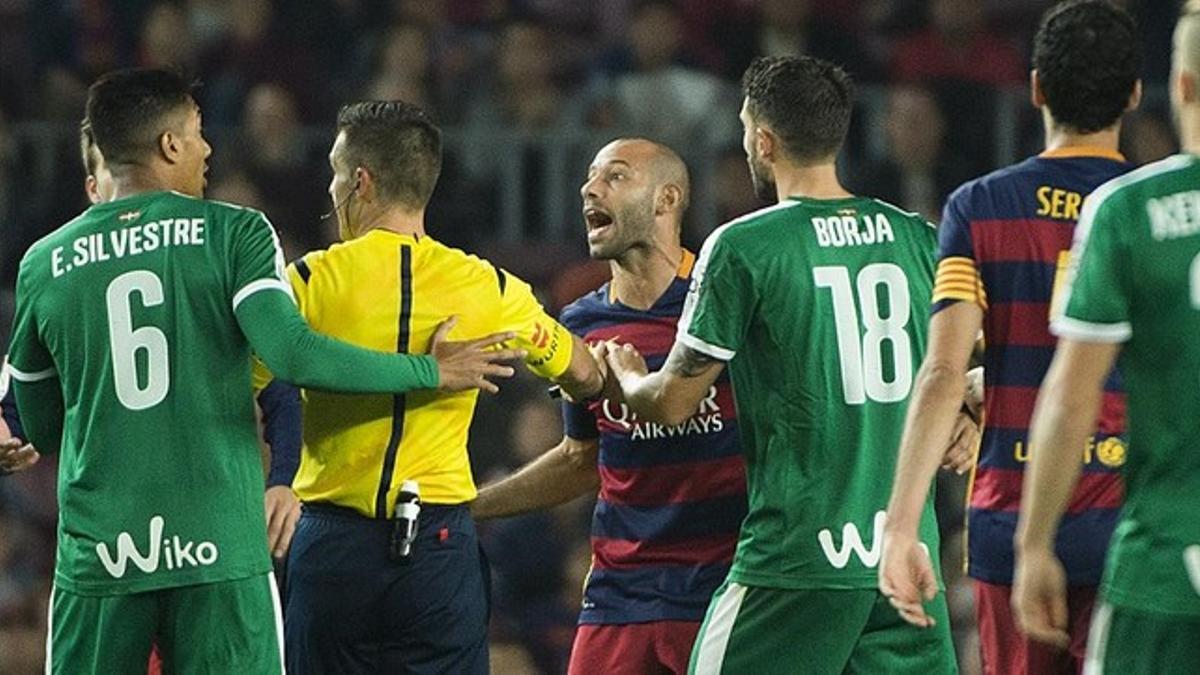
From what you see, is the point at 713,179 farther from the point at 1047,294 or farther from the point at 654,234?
the point at 1047,294

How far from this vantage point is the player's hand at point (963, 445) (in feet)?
19.4

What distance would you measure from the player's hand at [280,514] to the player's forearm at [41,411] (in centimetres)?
54

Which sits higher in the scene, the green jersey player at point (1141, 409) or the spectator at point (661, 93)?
the spectator at point (661, 93)

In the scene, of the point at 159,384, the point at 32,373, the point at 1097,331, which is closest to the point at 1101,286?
the point at 1097,331

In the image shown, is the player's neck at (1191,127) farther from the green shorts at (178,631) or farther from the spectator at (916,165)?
the spectator at (916,165)

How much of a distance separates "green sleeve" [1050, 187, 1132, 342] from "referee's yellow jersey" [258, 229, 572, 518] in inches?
81.4

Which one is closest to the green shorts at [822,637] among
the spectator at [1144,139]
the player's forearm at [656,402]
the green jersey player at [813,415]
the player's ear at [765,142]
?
the green jersey player at [813,415]

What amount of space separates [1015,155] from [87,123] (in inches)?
238

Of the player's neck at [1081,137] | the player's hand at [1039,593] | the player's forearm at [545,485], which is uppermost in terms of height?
the player's neck at [1081,137]

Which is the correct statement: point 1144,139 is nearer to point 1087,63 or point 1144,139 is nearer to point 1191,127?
point 1087,63

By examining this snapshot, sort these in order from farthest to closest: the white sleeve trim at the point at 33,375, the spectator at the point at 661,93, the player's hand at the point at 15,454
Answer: the spectator at the point at 661,93
the player's hand at the point at 15,454
the white sleeve trim at the point at 33,375

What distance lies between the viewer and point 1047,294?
5246 mm

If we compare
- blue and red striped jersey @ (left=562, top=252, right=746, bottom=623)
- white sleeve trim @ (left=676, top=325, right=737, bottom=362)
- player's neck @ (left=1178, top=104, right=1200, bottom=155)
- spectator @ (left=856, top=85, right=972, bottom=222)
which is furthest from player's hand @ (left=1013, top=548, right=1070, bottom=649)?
spectator @ (left=856, top=85, right=972, bottom=222)

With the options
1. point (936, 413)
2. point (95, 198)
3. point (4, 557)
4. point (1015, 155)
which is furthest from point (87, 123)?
point (1015, 155)
